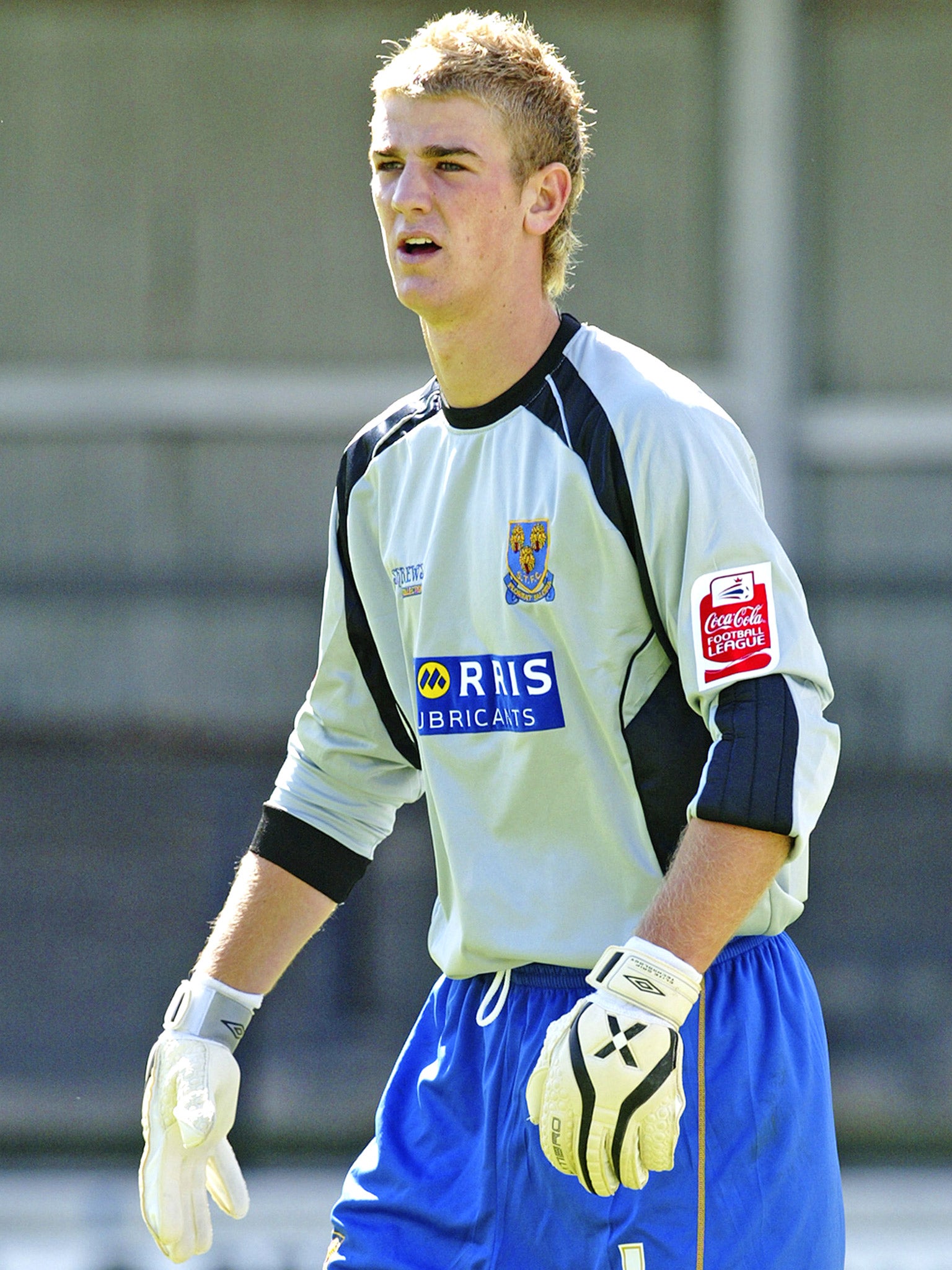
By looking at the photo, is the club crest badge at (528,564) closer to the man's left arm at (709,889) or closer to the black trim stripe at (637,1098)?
the man's left arm at (709,889)

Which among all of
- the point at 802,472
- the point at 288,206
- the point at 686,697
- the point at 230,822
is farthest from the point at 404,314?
the point at 686,697

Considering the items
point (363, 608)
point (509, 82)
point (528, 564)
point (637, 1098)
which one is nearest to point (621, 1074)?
point (637, 1098)

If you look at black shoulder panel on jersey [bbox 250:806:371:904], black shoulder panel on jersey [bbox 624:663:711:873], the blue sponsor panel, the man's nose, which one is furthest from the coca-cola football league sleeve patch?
black shoulder panel on jersey [bbox 250:806:371:904]

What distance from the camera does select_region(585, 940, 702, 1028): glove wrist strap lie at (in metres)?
1.95

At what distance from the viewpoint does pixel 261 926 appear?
8.36ft

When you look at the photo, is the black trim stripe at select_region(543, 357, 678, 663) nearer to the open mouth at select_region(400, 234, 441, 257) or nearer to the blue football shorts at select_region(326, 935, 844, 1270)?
the open mouth at select_region(400, 234, 441, 257)

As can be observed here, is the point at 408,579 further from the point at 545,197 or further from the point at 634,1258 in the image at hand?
the point at 634,1258

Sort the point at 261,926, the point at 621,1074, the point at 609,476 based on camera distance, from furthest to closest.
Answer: the point at 261,926, the point at 609,476, the point at 621,1074

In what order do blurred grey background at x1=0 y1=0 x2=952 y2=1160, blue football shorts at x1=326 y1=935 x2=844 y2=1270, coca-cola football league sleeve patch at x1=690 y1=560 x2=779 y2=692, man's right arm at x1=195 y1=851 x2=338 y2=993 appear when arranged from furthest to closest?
blurred grey background at x1=0 y1=0 x2=952 y2=1160 < man's right arm at x1=195 y1=851 x2=338 y2=993 < blue football shorts at x1=326 y1=935 x2=844 y2=1270 < coca-cola football league sleeve patch at x1=690 y1=560 x2=779 y2=692

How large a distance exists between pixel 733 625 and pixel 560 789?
0.33m

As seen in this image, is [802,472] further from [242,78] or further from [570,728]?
[570,728]

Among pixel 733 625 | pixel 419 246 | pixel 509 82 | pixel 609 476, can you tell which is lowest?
pixel 733 625

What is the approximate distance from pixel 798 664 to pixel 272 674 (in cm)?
350

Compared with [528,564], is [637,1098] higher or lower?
lower
